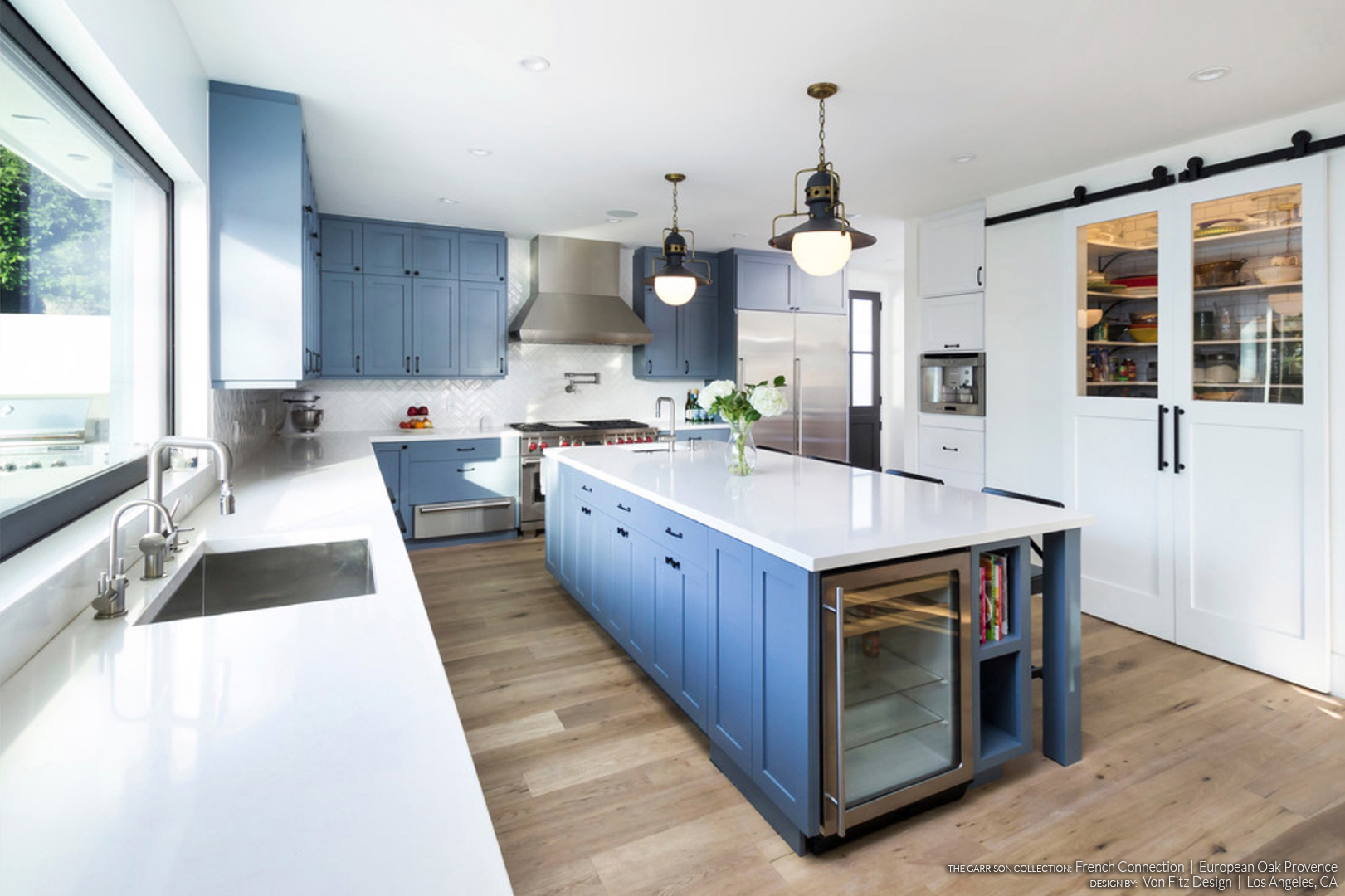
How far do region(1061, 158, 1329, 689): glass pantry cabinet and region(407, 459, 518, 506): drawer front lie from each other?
13.1 ft

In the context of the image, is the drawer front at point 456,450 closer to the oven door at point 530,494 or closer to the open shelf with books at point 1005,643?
the oven door at point 530,494

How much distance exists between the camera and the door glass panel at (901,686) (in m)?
1.95

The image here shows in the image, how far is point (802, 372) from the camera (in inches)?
255

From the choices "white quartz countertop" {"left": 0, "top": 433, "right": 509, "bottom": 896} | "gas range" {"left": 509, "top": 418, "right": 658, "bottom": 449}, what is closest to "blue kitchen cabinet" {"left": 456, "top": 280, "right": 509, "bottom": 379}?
"gas range" {"left": 509, "top": 418, "right": 658, "bottom": 449}

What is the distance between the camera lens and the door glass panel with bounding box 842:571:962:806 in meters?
1.95

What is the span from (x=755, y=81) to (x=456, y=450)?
361cm

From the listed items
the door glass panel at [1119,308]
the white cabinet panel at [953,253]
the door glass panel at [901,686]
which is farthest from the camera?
the white cabinet panel at [953,253]

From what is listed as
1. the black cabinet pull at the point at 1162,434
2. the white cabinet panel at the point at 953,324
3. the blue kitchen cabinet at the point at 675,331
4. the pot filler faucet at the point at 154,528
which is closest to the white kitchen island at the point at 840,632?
the pot filler faucet at the point at 154,528

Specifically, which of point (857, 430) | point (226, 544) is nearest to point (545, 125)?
point (226, 544)

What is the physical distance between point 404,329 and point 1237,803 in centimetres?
548

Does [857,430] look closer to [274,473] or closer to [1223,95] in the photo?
[1223,95]

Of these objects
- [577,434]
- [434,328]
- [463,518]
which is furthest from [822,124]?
[463,518]

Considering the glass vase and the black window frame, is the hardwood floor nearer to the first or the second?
the glass vase

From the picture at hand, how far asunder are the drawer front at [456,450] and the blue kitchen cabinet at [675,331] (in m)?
1.66
